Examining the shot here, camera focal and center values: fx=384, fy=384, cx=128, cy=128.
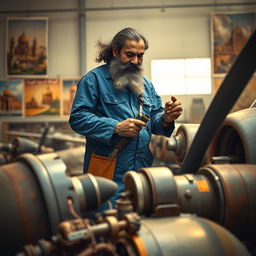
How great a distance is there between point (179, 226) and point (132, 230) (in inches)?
5.5

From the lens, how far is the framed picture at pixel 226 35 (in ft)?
19.5

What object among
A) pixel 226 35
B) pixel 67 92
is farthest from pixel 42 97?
pixel 226 35

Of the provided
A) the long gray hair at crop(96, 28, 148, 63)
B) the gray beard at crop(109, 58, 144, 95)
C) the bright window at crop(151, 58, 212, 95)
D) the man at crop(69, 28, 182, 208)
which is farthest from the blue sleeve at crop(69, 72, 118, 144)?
the bright window at crop(151, 58, 212, 95)

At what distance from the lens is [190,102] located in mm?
5930

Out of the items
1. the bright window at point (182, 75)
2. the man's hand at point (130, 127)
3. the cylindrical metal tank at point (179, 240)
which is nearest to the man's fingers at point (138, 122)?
the man's hand at point (130, 127)

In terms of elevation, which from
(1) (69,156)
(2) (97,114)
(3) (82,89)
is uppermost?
(3) (82,89)

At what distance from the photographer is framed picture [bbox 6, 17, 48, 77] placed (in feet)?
19.6

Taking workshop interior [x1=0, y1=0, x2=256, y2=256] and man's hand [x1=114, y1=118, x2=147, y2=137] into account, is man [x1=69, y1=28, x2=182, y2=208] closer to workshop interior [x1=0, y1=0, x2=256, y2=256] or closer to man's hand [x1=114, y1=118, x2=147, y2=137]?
man's hand [x1=114, y1=118, x2=147, y2=137]

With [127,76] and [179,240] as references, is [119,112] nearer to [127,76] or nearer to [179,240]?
[127,76]

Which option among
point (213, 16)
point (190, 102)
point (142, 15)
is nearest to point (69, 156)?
point (190, 102)

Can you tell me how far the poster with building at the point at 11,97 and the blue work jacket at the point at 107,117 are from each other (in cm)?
435

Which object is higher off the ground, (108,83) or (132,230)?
(108,83)

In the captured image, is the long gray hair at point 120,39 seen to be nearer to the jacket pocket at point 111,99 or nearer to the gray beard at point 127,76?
the gray beard at point 127,76

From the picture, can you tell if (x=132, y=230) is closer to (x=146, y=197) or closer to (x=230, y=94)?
(x=146, y=197)
